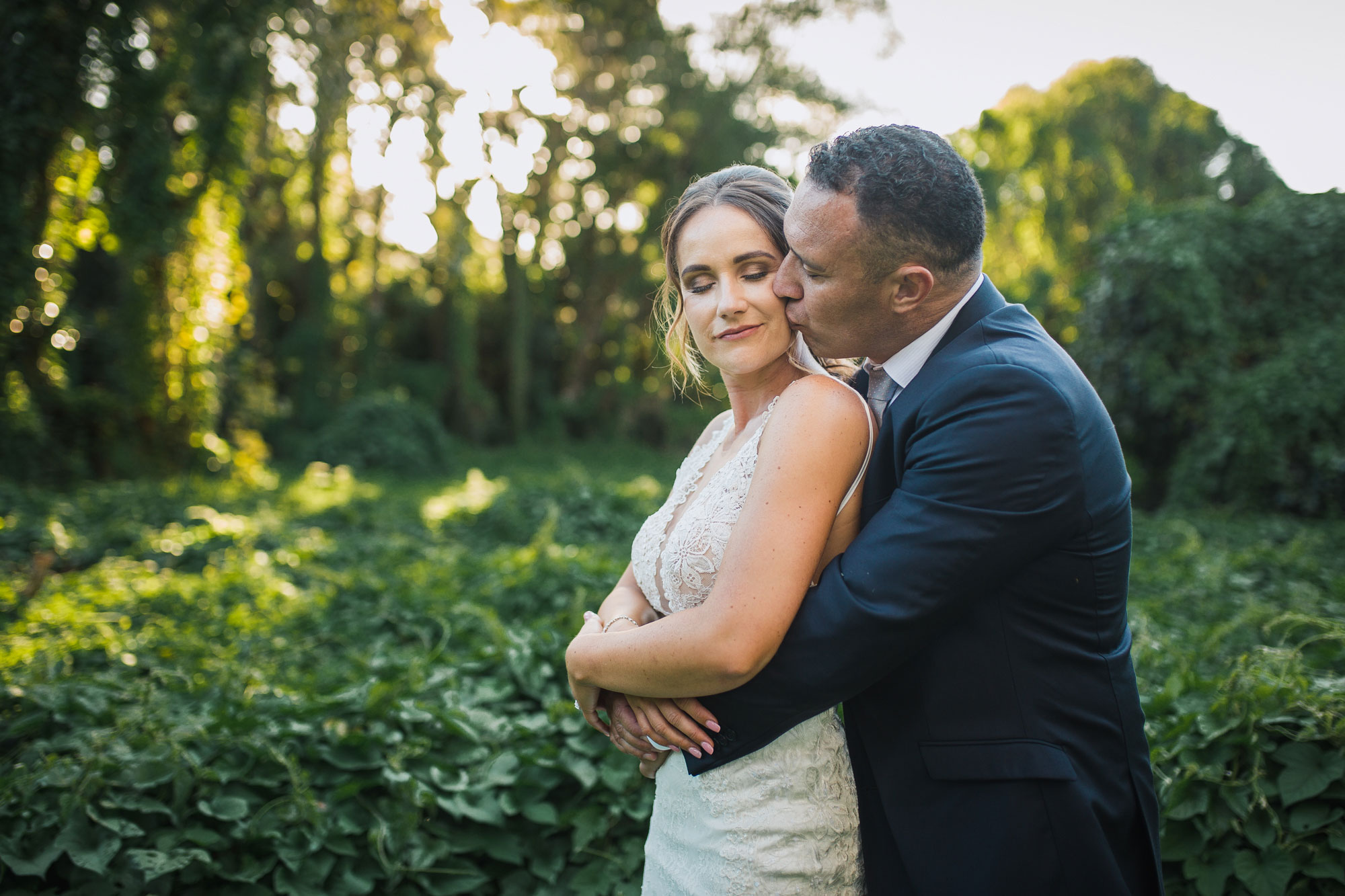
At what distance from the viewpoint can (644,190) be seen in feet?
79.5

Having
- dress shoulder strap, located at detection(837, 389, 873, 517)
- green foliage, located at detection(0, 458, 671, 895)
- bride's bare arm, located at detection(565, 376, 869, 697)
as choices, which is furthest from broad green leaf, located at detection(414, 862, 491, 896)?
dress shoulder strap, located at detection(837, 389, 873, 517)

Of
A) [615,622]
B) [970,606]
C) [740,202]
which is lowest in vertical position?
[615,622]

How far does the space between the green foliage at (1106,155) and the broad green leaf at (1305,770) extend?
68.3ft

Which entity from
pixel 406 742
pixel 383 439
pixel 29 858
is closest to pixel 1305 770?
pixel 406 742

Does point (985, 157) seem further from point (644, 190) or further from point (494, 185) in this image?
point (494, 185)

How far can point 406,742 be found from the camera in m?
2.85

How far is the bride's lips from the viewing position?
1.87 m

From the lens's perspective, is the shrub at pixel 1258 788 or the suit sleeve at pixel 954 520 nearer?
the suit sleeve at pixel 954 520

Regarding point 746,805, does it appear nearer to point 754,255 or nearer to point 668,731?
point 668,731

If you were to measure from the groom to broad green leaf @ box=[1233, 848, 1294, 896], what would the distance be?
1.00m

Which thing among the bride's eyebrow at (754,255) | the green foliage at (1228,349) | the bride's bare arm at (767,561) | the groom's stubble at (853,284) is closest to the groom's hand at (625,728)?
the bride's bare arm at (767,561)

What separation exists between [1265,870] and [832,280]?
2.01 metres

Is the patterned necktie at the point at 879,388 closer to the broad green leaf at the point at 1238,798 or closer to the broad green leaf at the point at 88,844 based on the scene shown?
the broad green leaf at the point at 1238,798

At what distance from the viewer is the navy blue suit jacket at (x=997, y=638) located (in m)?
1.36
